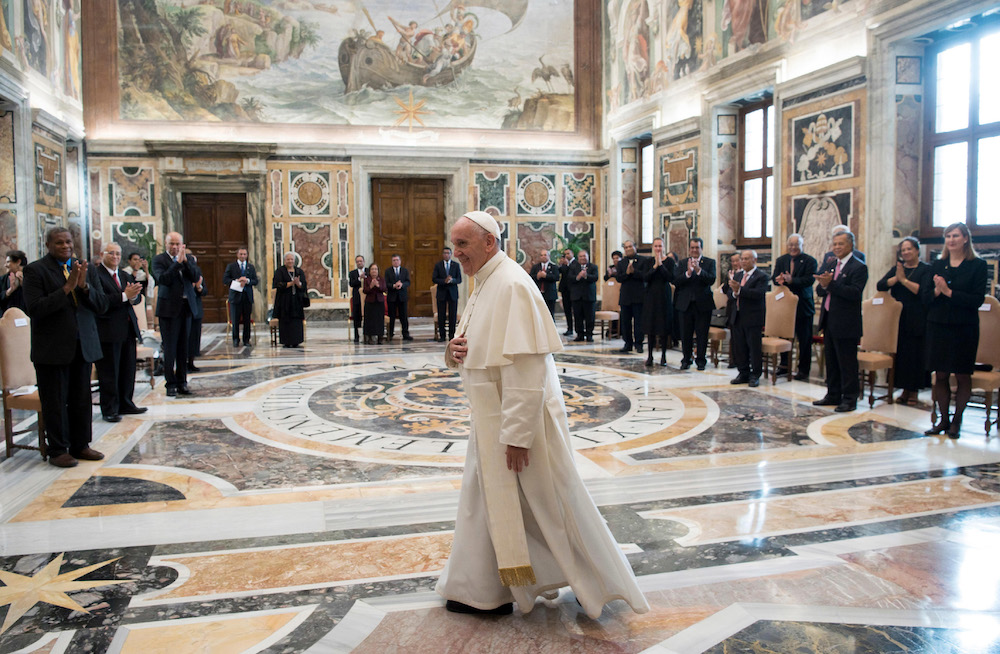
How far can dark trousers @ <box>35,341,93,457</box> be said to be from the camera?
520cm

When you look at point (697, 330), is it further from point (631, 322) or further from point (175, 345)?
point (175, 345)

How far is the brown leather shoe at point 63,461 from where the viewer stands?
17.0ft

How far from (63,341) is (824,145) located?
28.8ft

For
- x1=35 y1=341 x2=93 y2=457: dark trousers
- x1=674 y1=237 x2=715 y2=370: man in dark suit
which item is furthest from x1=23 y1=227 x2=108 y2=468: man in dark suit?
x1=674 y1=237 x2=715 y2=370: man in dark suit

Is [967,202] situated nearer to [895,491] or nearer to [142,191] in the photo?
[895,491]

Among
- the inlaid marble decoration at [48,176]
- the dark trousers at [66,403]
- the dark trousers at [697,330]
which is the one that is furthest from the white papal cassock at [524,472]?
the inlaid marble decoration at [48,176]

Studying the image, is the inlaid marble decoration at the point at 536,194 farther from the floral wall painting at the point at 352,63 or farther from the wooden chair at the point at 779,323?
the wooden chair at the point at 779,323

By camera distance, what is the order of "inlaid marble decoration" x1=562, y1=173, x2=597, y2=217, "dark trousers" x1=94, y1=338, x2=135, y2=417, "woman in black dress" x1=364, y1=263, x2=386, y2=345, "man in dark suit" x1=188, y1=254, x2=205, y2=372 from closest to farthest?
"dark trousers" x1=94, y1=338, x2=135, y2=417
"man in dark suit" x1=188, y1=254, x2=205, y2=372
"woman in black dress" x1=364, y1=263, x2=386, y2=345
"inlaid marble decoration" x1=562, y1=173, x2=597, y2=217

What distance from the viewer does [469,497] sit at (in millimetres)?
2842

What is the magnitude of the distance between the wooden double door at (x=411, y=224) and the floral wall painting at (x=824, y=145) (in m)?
8.34

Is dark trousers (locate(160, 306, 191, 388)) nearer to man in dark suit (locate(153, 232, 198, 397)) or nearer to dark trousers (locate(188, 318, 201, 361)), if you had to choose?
man in dark suit (locate(153, 232, 198, 397))

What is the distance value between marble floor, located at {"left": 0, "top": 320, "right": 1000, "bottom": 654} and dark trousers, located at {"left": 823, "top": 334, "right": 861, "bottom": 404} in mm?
277

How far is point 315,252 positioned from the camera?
15766 mm

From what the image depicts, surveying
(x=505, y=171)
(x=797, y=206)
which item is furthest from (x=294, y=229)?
(x=797, y=206)
